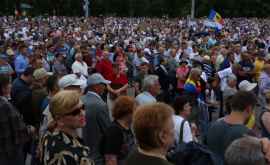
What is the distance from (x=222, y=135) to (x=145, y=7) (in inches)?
2654

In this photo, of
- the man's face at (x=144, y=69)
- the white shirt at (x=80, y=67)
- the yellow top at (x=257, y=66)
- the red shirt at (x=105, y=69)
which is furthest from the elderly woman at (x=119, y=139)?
the yellow top at (x=257, y=66)

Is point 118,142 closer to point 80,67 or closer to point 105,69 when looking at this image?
point 105,69

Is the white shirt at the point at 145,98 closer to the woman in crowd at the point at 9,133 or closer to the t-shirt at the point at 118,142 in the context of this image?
the woman in crowd at the point at 9,133

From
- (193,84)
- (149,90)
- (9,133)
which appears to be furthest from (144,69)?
(9,133)

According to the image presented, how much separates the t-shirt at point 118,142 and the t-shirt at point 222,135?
2.57 ft

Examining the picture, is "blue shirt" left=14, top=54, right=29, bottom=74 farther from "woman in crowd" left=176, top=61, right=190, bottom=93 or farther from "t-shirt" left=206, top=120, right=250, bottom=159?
"t-shirt" left=206, top=120, right=250, bottom=159

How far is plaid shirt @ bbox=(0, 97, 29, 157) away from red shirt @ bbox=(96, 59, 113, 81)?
564 centimetres

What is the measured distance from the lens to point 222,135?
5.06 meters

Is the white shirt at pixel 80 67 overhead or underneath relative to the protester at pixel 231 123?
underneath

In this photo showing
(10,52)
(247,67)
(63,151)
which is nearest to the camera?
(63,151)

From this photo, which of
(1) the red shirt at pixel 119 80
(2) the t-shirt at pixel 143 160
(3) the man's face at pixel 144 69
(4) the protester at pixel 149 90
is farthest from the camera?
(3) the man's face at pixel 144 69

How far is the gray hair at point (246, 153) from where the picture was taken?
347 cm

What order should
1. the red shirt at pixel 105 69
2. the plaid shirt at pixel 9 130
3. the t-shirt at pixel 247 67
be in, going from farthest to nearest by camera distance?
the t-shirt at pixel 247 67
the red shirt at pixel 105 69
the plaid shirt at pixel 9 130

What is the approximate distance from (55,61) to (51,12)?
60.3 m
